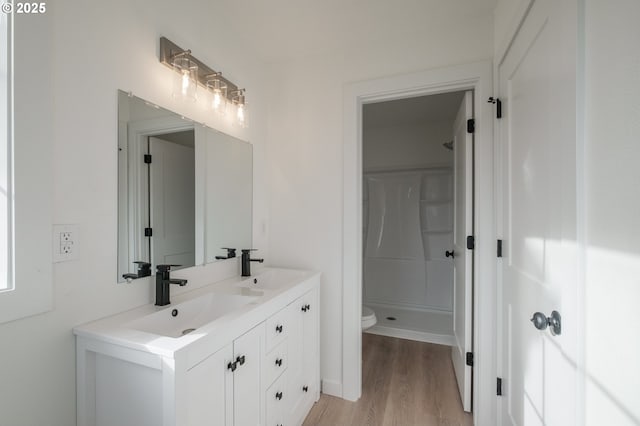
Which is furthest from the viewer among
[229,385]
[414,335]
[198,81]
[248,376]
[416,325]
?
[416,325]

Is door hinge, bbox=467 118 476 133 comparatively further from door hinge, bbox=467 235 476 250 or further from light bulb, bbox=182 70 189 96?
light bulb, bbox=182 70 189 96

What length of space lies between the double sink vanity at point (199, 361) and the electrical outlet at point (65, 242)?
9.9 inches

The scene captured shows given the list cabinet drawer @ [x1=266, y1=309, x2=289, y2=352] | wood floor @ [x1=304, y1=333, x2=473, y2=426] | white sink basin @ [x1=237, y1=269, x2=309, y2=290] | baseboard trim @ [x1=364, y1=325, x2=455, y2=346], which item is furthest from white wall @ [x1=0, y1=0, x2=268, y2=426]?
baseboard trim @ [x1=364, y1=325, x2=455, y2=346]

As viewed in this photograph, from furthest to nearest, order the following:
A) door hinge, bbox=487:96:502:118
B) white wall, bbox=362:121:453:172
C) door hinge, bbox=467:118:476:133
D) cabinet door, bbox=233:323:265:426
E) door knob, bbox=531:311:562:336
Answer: white wall, bbox=362:121:453:172 → door hinge, bbox=467:118:476:133 → door hinge, bbox=487:96:502:118 → cabinet door, bbox=233:323:265:426 → door knob, bbox=531:311:562:336

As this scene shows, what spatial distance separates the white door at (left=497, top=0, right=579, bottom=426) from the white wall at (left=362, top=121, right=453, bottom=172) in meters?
1.98

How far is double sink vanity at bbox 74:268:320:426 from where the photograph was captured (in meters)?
0.84

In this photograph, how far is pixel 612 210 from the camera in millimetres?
656

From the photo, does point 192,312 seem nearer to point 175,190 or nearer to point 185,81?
point 175,190

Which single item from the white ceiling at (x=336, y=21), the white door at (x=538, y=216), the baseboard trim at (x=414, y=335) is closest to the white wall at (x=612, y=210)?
the white door at (x=538, y=216)

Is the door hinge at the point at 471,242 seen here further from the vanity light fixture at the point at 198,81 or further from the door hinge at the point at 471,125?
the vanity light fixture at the point at 198,81

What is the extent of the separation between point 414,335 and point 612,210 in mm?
2578

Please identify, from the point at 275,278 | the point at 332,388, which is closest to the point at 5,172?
the point at 275,278

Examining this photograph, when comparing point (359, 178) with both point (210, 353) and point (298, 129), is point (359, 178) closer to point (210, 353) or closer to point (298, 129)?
point (298, 129)

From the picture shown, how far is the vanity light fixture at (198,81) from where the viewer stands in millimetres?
1323
